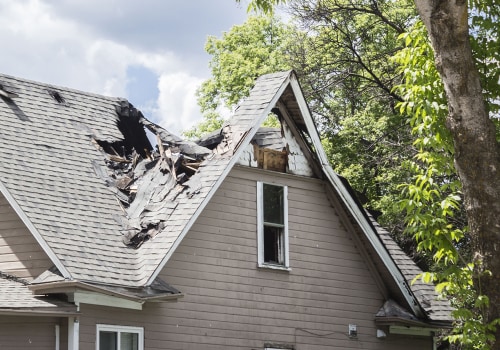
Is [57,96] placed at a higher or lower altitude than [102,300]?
higher

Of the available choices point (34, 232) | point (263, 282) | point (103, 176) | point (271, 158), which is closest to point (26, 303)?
point (34, 232)

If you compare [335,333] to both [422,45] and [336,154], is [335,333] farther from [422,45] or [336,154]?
[336,154]

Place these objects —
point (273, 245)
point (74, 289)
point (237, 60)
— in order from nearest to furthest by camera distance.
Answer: point (74, 289) < point (273, 245) < point (237, 60)

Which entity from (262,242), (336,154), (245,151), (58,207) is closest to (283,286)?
(262,242)

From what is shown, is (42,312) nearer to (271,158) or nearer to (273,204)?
(273,204)

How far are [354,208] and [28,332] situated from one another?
755 cm

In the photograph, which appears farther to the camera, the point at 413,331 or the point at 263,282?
the point at 413,331

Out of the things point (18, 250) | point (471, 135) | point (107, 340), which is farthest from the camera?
point (18, 250)

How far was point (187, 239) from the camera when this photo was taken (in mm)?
18609

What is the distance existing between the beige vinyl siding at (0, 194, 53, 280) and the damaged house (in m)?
0.03

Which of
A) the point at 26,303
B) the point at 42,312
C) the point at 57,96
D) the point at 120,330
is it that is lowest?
the point at 120,330

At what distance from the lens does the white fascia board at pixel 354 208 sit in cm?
2061

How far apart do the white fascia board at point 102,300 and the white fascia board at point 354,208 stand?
543 cm

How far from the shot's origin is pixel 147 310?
58.3 feet
